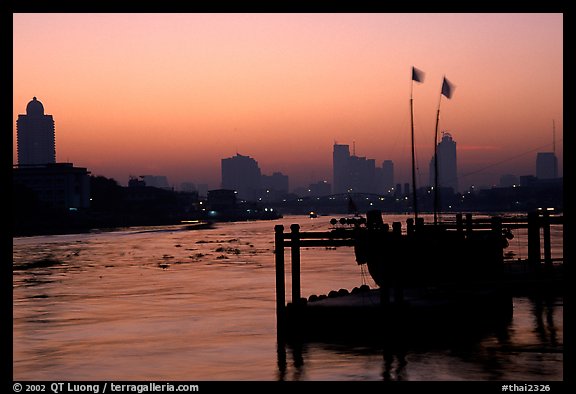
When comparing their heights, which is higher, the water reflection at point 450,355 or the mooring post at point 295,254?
the mooring post at point 295,254

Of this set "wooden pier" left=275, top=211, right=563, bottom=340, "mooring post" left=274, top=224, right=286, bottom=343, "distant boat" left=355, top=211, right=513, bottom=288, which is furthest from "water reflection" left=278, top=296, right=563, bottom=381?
"distant boat" left=355, top=211, right=513, bottom=288

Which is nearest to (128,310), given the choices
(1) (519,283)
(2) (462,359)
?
(1) (519,283)

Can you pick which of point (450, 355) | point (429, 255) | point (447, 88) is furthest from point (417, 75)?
point (450, 355)

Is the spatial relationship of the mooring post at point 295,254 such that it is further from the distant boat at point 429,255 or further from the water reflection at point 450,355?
the distant boat at point 429,255

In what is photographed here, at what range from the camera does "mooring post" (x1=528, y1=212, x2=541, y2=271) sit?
106ft

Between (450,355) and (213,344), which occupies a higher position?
(450,355)

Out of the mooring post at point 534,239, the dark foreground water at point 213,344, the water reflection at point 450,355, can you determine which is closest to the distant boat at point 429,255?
the mooring post at point 534,239

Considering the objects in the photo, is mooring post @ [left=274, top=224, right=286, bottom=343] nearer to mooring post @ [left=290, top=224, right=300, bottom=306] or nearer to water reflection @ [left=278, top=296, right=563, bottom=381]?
mooring post @ [left=290, top=224, right=300, bottom=306]

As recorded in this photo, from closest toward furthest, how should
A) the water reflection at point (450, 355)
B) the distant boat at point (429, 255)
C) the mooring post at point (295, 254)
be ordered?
the water reflection at point (450, 355)
the mooring post at point (295, 254)
the distant boat at point (429, 255)

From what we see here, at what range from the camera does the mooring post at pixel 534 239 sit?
106 ft

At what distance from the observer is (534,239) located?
3388 centimetres

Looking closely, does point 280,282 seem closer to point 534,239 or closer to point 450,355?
point 450,355
